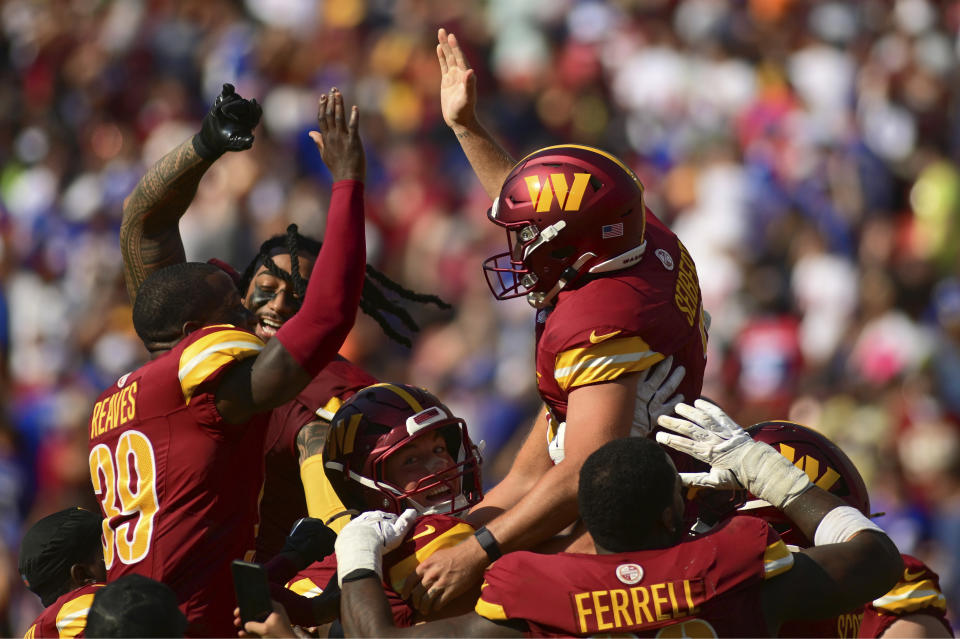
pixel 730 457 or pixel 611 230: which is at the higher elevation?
pixel 611 230

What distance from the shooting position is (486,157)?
5703 mm

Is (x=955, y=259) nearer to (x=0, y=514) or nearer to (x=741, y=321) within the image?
(x=741, y=321)

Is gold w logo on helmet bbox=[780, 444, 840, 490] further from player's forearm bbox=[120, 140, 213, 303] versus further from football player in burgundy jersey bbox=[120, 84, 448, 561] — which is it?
player's forearm bbox=[120, 140, 213, 303]

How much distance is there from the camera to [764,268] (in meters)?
11.4

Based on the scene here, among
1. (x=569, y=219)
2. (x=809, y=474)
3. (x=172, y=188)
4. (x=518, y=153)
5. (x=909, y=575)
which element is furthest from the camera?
(x=518, y=153)

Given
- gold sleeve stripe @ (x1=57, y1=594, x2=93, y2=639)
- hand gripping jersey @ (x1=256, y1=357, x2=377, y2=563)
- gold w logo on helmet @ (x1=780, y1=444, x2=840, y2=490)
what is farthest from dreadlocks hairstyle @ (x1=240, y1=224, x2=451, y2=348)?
gold w logo on helmet @ (x1=780, y1=444, x2=840, y2=490)

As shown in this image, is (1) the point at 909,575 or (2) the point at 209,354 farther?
(1) the point at 909,575

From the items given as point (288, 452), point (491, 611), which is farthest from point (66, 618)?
point (491, 611)

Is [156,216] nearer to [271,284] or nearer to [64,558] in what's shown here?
[271,284]

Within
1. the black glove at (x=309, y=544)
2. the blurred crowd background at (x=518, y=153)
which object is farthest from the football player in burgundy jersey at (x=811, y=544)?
the blurred crowd background at (x=518, y=153)

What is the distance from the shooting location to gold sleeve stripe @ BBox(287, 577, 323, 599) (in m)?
4.54

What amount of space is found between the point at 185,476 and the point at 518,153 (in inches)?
377

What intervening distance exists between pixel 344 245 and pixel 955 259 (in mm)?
8085

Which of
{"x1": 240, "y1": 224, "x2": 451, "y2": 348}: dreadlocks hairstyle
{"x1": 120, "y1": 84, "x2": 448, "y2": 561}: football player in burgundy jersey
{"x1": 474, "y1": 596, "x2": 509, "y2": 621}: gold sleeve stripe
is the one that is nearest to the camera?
{"x1": 474, "y1": 596, "x2": 509, "y2": 621}: gold sleeve stripe
